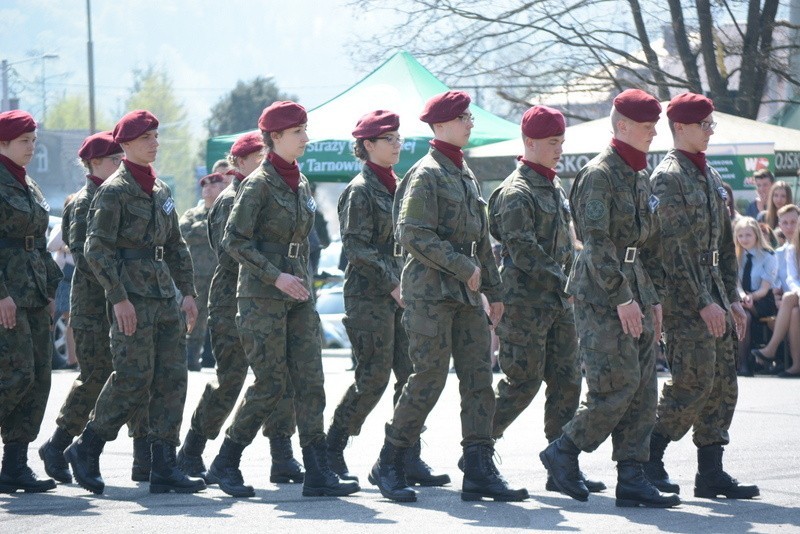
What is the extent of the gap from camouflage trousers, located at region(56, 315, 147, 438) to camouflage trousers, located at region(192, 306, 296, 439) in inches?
23.4

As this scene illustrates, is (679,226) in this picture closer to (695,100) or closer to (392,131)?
(695,100)

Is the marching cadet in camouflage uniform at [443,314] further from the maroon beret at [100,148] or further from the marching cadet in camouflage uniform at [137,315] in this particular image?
the maroon beret at [100,148]

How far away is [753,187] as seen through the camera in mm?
17016

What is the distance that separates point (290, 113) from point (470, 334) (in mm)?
1569

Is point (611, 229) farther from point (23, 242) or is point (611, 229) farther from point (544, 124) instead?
point (23, 242)

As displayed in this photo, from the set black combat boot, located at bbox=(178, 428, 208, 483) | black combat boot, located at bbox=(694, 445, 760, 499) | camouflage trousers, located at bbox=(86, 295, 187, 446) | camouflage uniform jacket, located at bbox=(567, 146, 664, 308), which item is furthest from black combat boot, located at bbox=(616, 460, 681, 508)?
black combat boot, located at bbox=(178, 428, 208, 483)

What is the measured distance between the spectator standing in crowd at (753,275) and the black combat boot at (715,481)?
24.2 ft

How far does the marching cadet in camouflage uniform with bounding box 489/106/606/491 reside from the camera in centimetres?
820

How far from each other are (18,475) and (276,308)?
5.60 ft

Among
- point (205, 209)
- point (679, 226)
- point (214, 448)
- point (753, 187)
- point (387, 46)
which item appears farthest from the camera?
point (387, 46)

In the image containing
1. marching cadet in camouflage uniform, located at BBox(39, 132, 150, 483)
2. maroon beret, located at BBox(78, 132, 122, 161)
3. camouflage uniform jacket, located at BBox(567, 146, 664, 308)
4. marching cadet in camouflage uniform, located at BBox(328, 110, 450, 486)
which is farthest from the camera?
maroon beret, located at BBox(78, 132, 122, 161)

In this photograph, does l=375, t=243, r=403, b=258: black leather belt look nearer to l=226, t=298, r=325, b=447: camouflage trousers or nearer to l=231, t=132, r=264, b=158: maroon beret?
l=226, t=298, r=325, b=447: camouflage trousers

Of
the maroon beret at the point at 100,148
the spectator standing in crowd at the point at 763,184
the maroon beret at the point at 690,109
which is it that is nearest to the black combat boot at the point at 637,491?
the maroon beret at the point at 690,109

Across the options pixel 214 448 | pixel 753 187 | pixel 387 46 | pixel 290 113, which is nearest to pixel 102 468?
pixel 214 448
